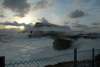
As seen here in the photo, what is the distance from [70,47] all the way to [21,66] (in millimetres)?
12336

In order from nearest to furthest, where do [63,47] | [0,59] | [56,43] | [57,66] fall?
1. [0,59]
2. [57,66]
3. [63,47]
4. [56,43]

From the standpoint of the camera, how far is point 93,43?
20828mm

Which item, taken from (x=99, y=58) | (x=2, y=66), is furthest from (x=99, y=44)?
(x=2, y=66)

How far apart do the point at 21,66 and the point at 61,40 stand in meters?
11.8

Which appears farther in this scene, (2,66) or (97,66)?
(97,66)

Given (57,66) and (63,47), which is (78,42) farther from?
(57,66)

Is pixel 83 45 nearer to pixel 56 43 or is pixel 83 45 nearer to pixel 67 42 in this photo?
pixel 67 42

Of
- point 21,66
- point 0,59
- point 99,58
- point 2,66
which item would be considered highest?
point 0,59

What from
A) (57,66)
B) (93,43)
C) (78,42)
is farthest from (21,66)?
(93,43)

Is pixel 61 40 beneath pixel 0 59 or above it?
beneath

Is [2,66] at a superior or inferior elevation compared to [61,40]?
superior

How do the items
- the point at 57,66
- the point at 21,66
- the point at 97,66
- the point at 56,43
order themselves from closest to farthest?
the point at 97,66 → the point at 57,66 → the point at 21,66 → the point at 56,43

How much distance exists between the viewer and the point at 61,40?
19234mm

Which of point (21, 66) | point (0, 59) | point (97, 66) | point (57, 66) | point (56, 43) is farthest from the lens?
point (56, 43)
